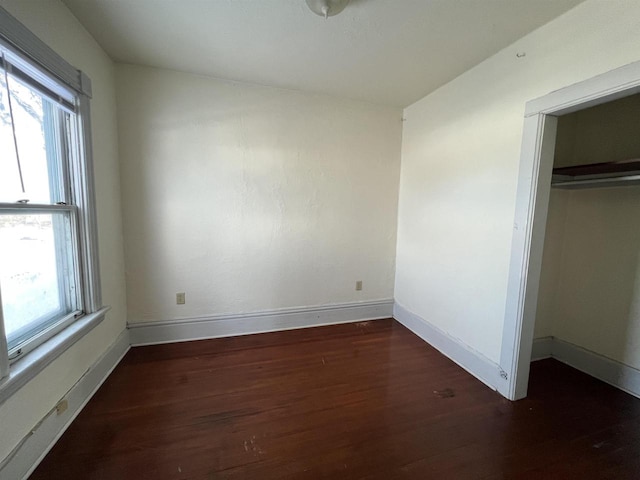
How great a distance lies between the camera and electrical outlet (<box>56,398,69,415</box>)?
4.89 ft

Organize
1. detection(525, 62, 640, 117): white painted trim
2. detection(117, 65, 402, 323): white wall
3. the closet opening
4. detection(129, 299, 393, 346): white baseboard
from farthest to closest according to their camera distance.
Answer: detection(129, 299, 393, 346): white baseboard
detection(117, 65, 402, 323): white wall
the closet opening
detection(525, 62, 640, 117): white painted trim

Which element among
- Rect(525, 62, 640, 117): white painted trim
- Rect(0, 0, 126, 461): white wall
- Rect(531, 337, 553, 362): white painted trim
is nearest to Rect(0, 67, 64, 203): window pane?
Rect(0, 0, 126, 461): white wall

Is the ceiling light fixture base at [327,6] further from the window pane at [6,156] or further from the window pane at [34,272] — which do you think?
the window pane at [34,272]

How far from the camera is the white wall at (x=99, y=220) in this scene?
4.10ft

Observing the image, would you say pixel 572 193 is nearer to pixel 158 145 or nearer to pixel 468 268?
pixel 468 268

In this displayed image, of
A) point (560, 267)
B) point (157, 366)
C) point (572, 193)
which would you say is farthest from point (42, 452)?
point (572, 193)

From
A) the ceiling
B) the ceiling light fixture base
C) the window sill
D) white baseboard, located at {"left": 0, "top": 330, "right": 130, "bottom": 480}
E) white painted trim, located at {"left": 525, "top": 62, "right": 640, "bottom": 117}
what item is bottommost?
white baseboard, located at {"left": 0, "top": 330, "right": 130, "bottom": 480}

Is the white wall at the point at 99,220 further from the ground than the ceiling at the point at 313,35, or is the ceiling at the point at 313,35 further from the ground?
the ceiling at the point at 313,35

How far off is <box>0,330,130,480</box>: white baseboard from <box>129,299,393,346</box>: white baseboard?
1.34 feet

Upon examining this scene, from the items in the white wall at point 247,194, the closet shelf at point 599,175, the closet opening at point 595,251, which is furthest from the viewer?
the white wall at point 247,194

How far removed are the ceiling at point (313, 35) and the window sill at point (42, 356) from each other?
1941mm

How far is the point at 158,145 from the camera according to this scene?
7.75 feet

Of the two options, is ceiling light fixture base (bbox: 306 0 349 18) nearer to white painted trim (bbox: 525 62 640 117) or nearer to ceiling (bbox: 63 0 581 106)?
ceiling (bbox: 63 0 581 106)

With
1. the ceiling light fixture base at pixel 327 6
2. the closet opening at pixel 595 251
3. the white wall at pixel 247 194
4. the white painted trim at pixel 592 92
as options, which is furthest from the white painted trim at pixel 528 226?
the white wall at pixel 247 194
